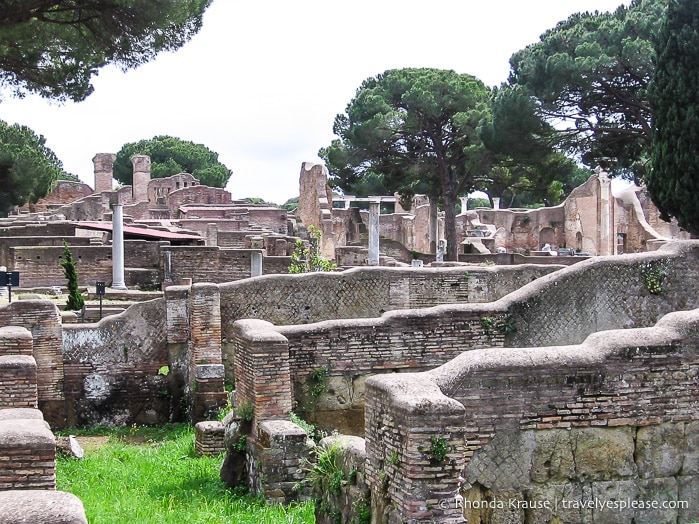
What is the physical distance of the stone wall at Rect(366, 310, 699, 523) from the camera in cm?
526

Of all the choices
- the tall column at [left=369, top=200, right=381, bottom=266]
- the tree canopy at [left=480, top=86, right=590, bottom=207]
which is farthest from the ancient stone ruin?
the tree canopy at [left=480, top=86, right=590, bottom=207]

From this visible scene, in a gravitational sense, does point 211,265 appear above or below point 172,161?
below

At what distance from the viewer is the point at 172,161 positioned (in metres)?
77.0

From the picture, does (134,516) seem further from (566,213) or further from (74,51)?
(566,213)

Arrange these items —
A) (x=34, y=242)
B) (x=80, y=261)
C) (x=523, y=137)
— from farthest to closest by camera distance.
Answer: (x=523, y=137) < (x=34, y=242) < (x=80, y=261)

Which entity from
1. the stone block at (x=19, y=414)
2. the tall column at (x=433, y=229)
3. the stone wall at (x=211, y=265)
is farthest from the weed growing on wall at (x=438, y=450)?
the tall column at (x=433, y=229)

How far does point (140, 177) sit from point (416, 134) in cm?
2823

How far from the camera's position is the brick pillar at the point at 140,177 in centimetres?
5900

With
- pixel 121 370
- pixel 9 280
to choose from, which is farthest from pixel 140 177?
pixel 121 370

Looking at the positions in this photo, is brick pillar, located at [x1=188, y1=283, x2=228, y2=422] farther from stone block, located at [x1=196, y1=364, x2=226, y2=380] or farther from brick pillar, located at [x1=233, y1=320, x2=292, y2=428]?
brick pillar, located at [x1=233, y1=320, x2=292, y2=428]

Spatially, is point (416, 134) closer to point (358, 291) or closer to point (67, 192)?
point (358, 291)

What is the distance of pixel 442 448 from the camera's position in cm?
471

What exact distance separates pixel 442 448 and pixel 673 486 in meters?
1.77

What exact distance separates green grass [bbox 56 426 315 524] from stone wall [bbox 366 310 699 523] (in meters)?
1.81
